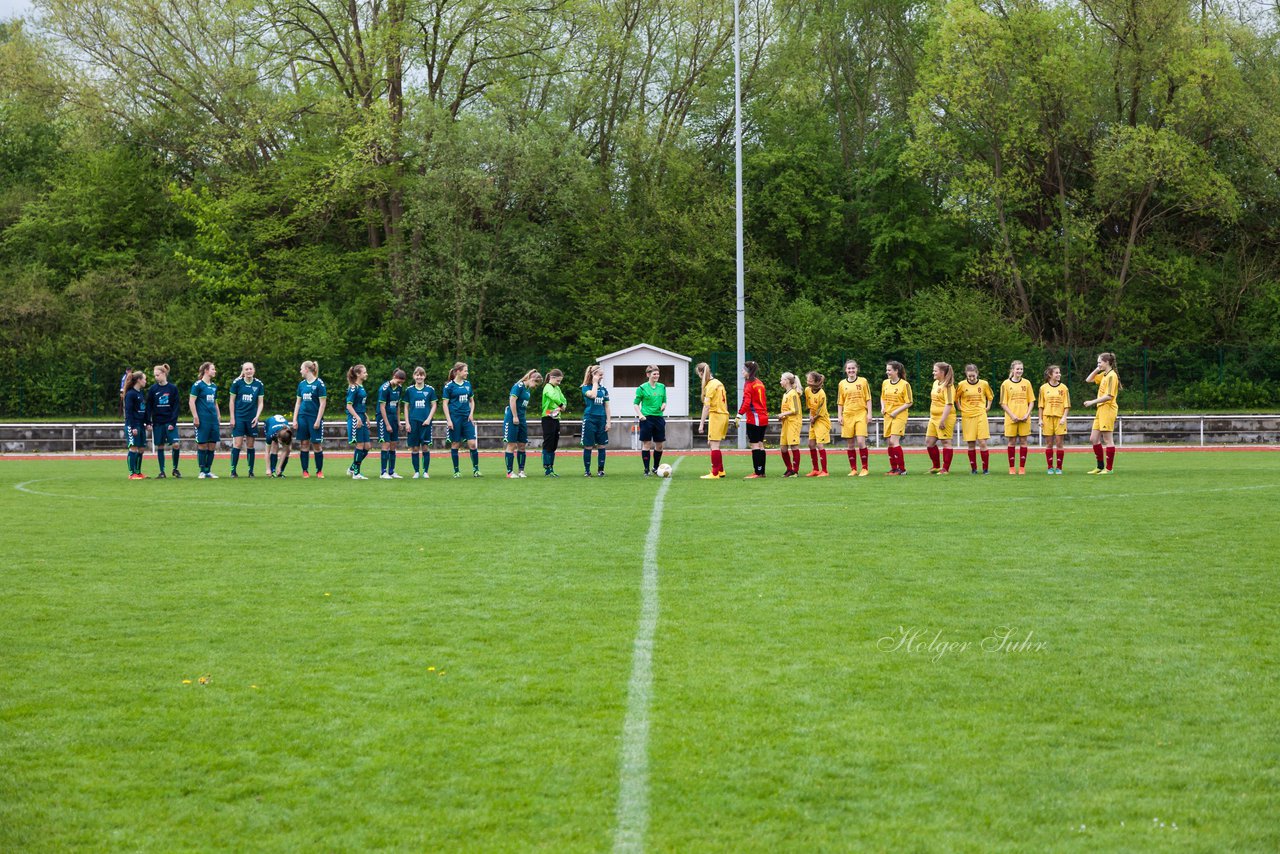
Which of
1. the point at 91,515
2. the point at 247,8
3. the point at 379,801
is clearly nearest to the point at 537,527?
the point at 91,515

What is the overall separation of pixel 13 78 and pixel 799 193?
26.8m

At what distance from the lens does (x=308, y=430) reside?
20766 mm

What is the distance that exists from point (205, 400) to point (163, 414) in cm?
131

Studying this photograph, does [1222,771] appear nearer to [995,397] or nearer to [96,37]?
[995,397]

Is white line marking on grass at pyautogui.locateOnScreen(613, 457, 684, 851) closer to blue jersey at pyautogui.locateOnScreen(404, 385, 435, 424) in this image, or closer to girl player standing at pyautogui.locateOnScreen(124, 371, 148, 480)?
blue jersey at pyautogui.locateOnScreen(404, 385, 435, 424)

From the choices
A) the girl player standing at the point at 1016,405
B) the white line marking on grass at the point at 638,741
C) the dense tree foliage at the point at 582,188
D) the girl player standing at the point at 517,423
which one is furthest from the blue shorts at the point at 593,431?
the dense tree foliage at the point at 582,188

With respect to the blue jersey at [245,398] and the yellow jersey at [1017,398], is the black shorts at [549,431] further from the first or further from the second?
the yellow jersey at [1017,398]

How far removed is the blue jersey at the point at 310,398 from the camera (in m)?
20.1

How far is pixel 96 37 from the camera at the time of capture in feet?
141

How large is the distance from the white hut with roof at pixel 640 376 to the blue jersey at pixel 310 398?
497 inches

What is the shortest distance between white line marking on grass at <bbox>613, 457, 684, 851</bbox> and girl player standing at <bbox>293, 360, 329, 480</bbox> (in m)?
12.2

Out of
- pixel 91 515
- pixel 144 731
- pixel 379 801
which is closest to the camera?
pixel 379 801

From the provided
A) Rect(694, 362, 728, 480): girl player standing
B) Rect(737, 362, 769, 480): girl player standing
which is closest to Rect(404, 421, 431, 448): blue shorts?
Rect(694, 362, 728, 480): girl player standing

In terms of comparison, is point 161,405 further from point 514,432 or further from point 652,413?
point 652,413
